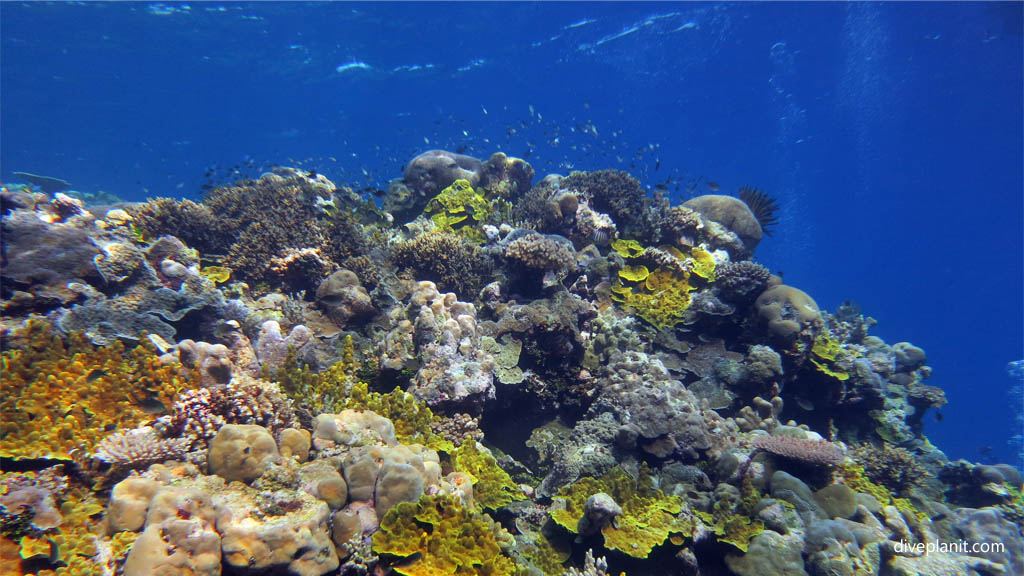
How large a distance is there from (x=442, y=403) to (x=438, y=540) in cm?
240

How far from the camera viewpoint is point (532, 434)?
22.5 ft

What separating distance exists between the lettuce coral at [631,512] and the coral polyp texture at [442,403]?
3 cm

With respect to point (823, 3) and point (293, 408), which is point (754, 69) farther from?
point (293, 408)

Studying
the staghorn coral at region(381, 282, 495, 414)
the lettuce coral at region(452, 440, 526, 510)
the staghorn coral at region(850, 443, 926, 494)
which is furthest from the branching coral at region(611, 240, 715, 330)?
the lettuce coral at region(452, 440, 526, 510)

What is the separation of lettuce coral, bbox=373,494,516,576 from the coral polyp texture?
0.02 meters

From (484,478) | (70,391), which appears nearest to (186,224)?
(70,391)

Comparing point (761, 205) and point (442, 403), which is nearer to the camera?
point (442, 403)

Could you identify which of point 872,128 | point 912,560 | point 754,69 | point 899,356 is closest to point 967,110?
point 872,128

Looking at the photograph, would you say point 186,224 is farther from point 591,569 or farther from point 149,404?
point 591,569

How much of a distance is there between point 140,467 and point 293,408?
1.24m

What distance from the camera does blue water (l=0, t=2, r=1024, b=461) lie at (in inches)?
1539

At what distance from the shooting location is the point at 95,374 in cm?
424

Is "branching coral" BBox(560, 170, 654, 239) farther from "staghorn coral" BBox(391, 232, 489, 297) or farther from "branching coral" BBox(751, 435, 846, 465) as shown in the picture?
"branching coral" BBox(751, 435, 846, 465)

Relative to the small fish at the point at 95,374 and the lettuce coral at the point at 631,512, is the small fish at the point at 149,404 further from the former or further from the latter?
the lettuce coral at the point at 631,512
